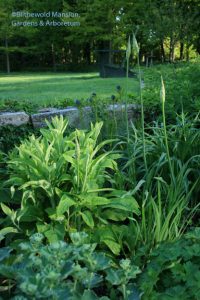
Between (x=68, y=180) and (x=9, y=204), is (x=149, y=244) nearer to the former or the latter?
(x=68, y=180)

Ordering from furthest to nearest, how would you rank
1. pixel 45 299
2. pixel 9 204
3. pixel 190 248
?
pixel 9 204 < pixel 190 248 < pixel 45 299

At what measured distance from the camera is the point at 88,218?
2303mm

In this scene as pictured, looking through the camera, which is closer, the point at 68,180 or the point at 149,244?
the point at 149,244

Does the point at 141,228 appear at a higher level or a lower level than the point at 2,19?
lower

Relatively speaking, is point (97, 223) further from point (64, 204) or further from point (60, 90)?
point (60, 90)

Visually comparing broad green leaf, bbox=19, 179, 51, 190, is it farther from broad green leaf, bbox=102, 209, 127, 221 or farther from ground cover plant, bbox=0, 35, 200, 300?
broad green leaf, bbox=102, 209, 127, 221

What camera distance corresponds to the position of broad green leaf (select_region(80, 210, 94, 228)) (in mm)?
2268

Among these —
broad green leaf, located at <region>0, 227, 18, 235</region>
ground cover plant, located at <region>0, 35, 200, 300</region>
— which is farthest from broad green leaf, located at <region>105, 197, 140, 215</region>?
broad green leaf, located at <region>0, 227, 18, 235</region>

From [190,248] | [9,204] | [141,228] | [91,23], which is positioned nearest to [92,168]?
[141,228]

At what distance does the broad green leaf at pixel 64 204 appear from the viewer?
2230 millimetres

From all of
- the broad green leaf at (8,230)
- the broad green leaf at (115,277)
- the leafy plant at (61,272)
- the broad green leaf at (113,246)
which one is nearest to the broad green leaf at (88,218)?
the broad green leaf at (113,246)

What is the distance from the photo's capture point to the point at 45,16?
34.1 meters

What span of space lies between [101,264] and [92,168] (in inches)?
36.1

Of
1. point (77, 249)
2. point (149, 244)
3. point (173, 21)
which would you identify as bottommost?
point (149, 244)
